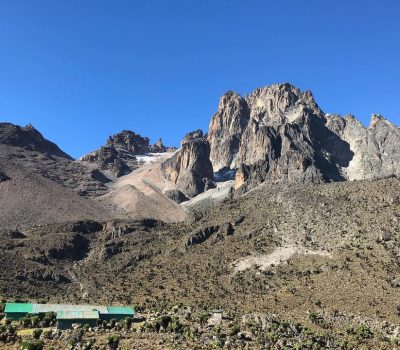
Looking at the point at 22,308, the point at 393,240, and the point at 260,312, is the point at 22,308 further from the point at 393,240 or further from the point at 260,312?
the point at 393,240

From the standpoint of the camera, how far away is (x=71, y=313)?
88438mm

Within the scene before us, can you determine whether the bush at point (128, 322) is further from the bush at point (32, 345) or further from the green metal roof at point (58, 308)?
the bush at point (32, 345)

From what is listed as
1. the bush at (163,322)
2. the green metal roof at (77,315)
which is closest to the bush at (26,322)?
the green metal roof at (77,315)

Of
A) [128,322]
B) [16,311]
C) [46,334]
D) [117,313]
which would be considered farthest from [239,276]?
[46,334]

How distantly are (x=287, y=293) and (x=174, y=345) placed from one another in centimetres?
5335

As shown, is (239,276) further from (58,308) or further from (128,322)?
(58,308)

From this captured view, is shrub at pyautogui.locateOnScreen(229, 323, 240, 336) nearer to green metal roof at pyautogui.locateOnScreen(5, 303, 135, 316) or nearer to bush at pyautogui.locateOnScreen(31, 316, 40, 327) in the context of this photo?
green metal roof at pyautogui.locateOnScreen(5, 303, 135, 316)

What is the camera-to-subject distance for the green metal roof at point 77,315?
86125mm

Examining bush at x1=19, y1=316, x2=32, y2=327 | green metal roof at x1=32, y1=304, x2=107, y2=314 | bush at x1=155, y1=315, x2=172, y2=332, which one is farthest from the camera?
green metal roof at x1=32, y1=304, x2=107, y2=314

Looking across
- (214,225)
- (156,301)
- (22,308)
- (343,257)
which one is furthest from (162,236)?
(22,308)

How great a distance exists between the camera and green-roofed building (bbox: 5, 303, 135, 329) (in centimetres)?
8612

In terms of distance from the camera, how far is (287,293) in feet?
390

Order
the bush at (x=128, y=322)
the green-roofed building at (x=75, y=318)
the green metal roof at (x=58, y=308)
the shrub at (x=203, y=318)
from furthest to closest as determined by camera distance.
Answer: the green metal roof at (x=58, y=308) < the shrub at (x=203, y=318) < the bush at (x=128, y=322) < the green-roofed building at (x=75, y=318)

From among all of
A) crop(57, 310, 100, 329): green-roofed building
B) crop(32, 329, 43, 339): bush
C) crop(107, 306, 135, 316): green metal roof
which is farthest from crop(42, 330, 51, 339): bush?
crop(107, 306, 135, 316): green metal roof
